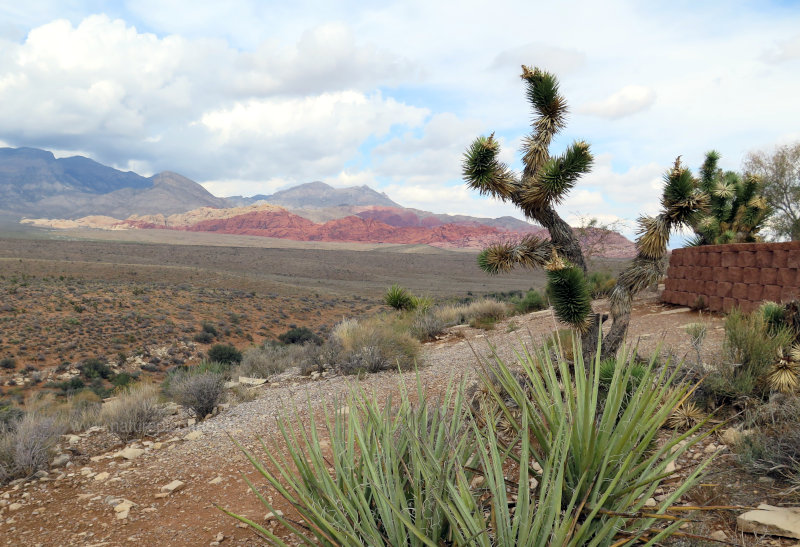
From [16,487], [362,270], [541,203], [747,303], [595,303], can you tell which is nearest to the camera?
[16,487]

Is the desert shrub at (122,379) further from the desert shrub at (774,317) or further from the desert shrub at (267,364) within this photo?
the desert shrub at (774,317)

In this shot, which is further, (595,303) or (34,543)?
(595,303)

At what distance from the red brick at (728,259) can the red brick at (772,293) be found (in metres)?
1.31

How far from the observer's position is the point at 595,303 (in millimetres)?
18312

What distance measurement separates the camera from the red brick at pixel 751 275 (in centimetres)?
1152

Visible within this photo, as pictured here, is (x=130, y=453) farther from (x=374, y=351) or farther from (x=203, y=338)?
(x=203, y=338)

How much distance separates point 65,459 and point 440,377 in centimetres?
560

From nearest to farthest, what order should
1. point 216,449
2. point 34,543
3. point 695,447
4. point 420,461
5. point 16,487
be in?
point 420,461, point 34,543, point 695,447, point 16,487, point 216,449

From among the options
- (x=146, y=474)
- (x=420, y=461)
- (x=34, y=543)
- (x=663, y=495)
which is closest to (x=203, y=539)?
(x=34, y=543)

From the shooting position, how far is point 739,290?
12141mm

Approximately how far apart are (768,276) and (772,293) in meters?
0.42

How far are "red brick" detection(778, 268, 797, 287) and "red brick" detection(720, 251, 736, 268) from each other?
1607mm

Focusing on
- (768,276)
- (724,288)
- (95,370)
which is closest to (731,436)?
(768,276)

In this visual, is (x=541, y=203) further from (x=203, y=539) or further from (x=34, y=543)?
(x=34, y=543)
